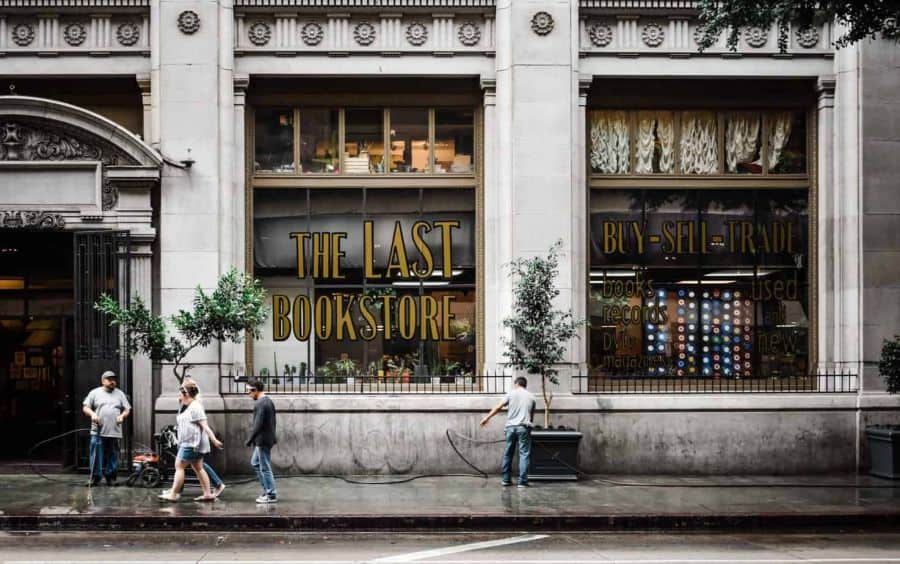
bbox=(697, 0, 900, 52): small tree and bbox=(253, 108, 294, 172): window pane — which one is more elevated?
bbox=(697, 0, 900, 52): small tree

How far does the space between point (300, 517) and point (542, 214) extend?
755cm

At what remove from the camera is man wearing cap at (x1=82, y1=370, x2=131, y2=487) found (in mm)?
16578

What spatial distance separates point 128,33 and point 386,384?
26.8 ft

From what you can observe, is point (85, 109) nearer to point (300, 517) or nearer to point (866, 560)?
point (300, 517)

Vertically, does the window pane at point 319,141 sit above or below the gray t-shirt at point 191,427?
above

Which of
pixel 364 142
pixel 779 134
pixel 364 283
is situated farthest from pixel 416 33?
pixel 779 134

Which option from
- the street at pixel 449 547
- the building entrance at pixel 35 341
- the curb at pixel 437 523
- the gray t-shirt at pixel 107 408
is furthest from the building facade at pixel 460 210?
the street at pixel 449 547

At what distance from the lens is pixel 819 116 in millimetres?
19500

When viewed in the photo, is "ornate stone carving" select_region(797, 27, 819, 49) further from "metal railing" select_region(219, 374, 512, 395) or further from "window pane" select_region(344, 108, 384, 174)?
"metal railing" select_region(219, 374, 512, 395)

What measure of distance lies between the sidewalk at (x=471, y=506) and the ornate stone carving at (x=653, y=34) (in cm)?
821

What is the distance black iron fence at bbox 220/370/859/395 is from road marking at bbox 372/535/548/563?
18.7ft

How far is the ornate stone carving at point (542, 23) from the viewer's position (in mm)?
18656

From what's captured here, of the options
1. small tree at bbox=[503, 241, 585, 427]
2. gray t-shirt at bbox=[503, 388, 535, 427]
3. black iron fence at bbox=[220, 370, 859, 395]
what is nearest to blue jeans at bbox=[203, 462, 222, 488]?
black iron fence at bbox=[220, 370, 859, 395]

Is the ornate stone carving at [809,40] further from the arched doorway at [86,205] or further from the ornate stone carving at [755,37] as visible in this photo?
the arched doorway at [86,205]
